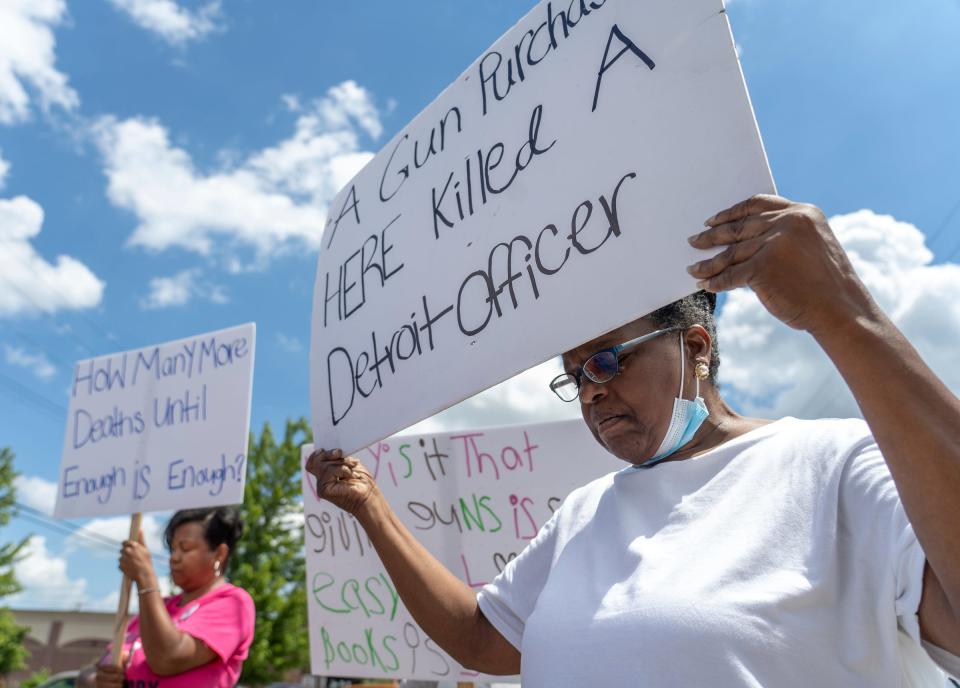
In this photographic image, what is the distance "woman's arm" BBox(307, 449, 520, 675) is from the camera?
172cm

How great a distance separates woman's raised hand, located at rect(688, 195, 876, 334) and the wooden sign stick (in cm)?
248

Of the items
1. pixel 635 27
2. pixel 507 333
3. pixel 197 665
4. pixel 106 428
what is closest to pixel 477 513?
pixel 197 665

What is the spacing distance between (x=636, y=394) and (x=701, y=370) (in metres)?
0.17

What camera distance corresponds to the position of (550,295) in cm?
151

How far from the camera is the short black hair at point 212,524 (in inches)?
120

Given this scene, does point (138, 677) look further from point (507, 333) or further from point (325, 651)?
point (507, 333)

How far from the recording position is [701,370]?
1.56 m

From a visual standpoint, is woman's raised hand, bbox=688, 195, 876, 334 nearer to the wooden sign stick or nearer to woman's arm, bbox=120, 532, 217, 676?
woman's arm, bbox=120, 532, 217, 676

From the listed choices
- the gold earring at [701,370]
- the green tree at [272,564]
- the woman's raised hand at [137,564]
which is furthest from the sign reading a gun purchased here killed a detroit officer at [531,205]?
the green tree at [272,564]

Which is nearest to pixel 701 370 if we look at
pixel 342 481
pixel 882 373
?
pixel 882 373

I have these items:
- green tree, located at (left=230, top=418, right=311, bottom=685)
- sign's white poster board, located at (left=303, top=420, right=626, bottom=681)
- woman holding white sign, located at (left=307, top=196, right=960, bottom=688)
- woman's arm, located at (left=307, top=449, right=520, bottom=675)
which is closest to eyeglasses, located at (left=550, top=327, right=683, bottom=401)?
woman holding white sign, located at (left=307, top=196, right=960, bottom=688)

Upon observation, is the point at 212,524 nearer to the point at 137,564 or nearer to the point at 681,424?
the point at 137,564

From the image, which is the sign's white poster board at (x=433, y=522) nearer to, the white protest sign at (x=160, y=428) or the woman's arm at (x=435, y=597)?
the white protest sign at (x=160, y=428)

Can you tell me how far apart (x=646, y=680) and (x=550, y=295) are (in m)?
0.71
